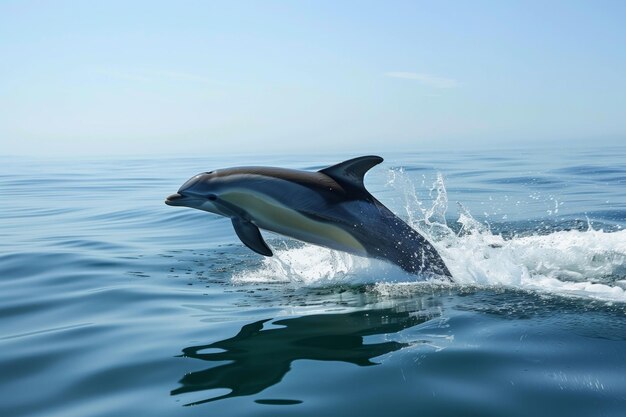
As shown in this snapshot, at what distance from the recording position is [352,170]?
7367 mm

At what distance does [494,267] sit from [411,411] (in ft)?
14.2

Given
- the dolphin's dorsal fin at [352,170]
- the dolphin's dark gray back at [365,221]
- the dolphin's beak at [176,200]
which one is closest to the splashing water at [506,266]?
the dolphin's dark gray back at [365,221]

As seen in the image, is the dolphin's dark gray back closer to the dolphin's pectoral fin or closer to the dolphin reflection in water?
the dolphin's pectoral fin

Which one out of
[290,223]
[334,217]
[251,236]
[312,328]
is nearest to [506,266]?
[334,217]

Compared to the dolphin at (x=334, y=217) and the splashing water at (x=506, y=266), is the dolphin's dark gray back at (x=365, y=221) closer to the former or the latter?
the dolphin at (x=334, y=217)

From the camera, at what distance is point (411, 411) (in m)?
3.68

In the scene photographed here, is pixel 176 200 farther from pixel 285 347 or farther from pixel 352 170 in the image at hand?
pixel 285 347

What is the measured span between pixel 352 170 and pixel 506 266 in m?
2.16

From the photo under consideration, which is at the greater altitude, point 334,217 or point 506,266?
point 334,217

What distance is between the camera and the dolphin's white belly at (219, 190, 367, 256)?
7.45 metres

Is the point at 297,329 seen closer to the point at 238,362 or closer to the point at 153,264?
the point at 238,362

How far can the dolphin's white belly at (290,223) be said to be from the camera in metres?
7.45

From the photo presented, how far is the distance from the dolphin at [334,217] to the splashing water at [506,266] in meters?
0.24

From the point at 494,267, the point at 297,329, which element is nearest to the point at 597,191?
the point at 494,267
